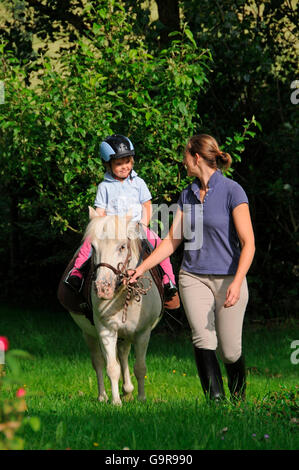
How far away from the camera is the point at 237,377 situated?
5777 mm

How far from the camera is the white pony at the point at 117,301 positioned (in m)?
5.68

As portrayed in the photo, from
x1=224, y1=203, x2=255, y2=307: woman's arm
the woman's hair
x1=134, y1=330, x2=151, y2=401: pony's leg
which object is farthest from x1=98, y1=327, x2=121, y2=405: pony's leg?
the woman's hair

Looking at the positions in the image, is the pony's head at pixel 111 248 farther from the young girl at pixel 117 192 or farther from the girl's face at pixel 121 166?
the girl's face at pixel 121 166

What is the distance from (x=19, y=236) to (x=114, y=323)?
1231 cm

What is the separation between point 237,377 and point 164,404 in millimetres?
656

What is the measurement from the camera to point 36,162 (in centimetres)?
895

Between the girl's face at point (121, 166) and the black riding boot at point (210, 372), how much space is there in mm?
1973

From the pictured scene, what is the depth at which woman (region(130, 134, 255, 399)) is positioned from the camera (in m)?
5.45

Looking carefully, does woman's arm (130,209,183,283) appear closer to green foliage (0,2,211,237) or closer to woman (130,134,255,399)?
woman (130,134,255,399)

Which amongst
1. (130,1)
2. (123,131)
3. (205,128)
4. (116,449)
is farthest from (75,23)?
(116,449)

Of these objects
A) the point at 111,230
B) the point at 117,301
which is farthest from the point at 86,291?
the point at 111,230

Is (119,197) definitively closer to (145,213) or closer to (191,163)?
(145,213)
